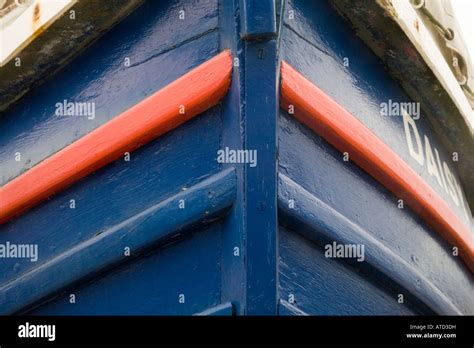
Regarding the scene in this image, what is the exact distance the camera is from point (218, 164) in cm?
167

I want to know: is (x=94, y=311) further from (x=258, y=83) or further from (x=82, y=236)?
(x=258, y=83)

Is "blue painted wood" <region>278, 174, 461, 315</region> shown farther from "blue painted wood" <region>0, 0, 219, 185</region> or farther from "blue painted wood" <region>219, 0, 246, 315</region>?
"blue painted wood" <region>0, 0, 219, 185</region>

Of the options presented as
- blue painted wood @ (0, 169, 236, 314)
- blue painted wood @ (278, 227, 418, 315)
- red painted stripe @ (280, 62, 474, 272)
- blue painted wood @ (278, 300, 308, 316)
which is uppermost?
red painted stripe @ (280, 62, 474, 272)

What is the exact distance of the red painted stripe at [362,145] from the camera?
5.60ft

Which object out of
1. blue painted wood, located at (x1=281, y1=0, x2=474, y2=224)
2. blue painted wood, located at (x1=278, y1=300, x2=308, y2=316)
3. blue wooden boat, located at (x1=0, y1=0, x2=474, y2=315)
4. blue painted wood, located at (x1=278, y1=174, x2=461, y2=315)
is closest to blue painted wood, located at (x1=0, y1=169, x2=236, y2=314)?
blue wooden boat, located at (x1=0, y1=0, x2=474, y2=315)

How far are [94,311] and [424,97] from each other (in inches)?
45.2

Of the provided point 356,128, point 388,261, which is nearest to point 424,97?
point 356,128

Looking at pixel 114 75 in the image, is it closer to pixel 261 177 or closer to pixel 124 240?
pixel 124 240

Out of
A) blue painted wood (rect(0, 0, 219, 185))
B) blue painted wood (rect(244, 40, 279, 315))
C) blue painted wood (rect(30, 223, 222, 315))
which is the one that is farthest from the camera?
blue painted wood (rect(0, 0, 219, 185))

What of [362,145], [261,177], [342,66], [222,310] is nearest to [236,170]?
[261,177]

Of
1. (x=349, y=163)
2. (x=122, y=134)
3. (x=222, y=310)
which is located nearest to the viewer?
(x=222, y=310)

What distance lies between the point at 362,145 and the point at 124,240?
25.3 inches

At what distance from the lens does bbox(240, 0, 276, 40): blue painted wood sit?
1578mm

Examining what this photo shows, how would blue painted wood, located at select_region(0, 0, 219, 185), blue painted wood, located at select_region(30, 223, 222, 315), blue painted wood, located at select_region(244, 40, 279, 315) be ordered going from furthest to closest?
blue painted wood, located at select_region(0, 0, 219, 185), blue painted wood, located at select_region(30, 223, 222, 315), blue painted wood, located at select_region(244, 40, 279, 315)
